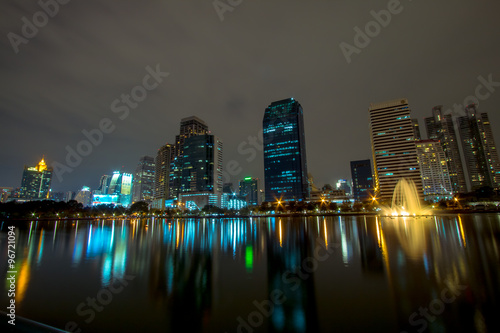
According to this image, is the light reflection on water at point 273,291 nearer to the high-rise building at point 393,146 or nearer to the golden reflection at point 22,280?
the golden reflection at point 22,280

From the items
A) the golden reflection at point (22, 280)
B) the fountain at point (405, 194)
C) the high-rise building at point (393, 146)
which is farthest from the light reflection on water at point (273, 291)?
the high-rise building at point (393, 146)

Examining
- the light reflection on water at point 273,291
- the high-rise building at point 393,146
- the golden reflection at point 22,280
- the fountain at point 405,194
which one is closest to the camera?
the light reflection on water at point 273,291

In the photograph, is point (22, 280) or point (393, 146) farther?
point (393, 146)

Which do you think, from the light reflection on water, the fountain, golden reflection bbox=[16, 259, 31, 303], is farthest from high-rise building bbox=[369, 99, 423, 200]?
golden reflection bbox=[16, 259, 31, 303]

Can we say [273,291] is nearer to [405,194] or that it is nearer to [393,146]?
[405,194]

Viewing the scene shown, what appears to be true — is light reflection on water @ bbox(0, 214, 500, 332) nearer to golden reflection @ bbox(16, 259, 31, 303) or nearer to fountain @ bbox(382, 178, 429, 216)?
golden reflection @ bbox(16, 259, 31, 303)

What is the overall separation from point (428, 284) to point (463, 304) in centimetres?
240

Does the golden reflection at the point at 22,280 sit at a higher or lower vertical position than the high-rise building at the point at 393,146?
lower

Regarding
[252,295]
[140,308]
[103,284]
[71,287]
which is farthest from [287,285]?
[71,287]

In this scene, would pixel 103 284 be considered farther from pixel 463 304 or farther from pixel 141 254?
pixel 463 304

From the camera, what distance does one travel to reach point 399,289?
36.1 ft

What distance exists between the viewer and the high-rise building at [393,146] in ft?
488

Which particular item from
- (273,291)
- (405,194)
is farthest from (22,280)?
(405,194)

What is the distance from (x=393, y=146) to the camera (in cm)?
15425
